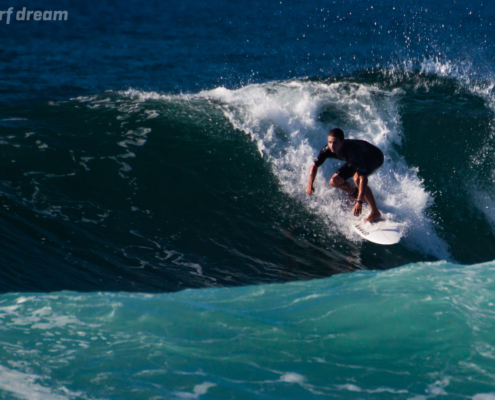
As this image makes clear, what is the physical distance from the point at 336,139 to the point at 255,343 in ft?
10.5

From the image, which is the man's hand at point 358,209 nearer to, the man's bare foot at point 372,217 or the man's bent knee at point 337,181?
the man's bare foot at point 372,217

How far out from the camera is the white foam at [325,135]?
707cm

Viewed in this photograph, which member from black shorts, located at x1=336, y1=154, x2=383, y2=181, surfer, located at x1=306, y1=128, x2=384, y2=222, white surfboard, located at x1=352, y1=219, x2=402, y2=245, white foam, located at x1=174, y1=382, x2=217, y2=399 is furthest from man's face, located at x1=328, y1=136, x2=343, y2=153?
white foam, located at x1=174, y1=382, x2=217, y2=399

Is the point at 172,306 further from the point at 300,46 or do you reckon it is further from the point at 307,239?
the point at 300,46

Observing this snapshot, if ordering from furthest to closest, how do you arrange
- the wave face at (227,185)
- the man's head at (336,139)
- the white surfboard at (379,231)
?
the white surfboard at (379,231), the man's head at (336,139), the wave face at (227,185)

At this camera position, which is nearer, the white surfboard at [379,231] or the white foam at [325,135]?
the white surfboard at [379,231]

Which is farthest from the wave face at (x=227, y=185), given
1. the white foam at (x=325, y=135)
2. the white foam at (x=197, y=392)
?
the white foam at (x=197, y=392)

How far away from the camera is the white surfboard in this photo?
6.53 meters

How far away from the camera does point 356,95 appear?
9414 mm

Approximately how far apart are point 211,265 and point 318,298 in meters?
1.50

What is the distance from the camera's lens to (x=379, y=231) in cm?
662

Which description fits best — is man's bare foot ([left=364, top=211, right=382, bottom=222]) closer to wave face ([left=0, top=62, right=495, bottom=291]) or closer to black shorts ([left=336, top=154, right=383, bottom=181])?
wave face ([left=0, top=62, right=495, bottom=291])

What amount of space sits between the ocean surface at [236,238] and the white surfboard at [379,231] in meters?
0.17

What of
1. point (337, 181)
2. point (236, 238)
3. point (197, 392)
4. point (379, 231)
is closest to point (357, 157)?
point (337, 181)
